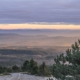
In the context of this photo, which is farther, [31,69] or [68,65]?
[31,69]

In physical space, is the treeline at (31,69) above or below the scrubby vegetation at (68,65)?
below

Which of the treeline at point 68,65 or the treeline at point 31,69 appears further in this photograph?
the treeline at point 31,69

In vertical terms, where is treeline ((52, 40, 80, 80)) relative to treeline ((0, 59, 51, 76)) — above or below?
above

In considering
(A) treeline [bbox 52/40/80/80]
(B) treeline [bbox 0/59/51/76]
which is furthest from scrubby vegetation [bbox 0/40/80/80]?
(B) treeline [bbox 0/59/51/76]

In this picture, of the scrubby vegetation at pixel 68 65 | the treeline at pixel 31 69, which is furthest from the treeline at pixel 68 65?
the treeline at pixel 31 69

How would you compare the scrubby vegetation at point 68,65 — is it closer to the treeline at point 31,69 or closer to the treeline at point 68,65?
the treeline at point 68,65

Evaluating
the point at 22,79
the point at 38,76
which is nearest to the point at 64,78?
the point at 22,79

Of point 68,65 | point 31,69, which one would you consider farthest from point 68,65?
point 31,69

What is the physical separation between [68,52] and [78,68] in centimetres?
98

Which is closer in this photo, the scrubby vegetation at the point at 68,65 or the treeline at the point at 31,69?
the scrubby vegetation at the point at 68,65

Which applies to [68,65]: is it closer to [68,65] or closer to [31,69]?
[68,65]

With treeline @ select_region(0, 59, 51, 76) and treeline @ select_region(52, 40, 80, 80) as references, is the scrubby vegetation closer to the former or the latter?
treeline @ select_region(52, 40, 80, 80)

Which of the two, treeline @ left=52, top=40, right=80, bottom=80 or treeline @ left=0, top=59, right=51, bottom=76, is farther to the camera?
treeline @ left=0, top=59, right=51, bottom=76

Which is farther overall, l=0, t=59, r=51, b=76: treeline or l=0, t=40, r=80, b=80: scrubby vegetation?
l=0, t=59, r=51, b=76: treeline
